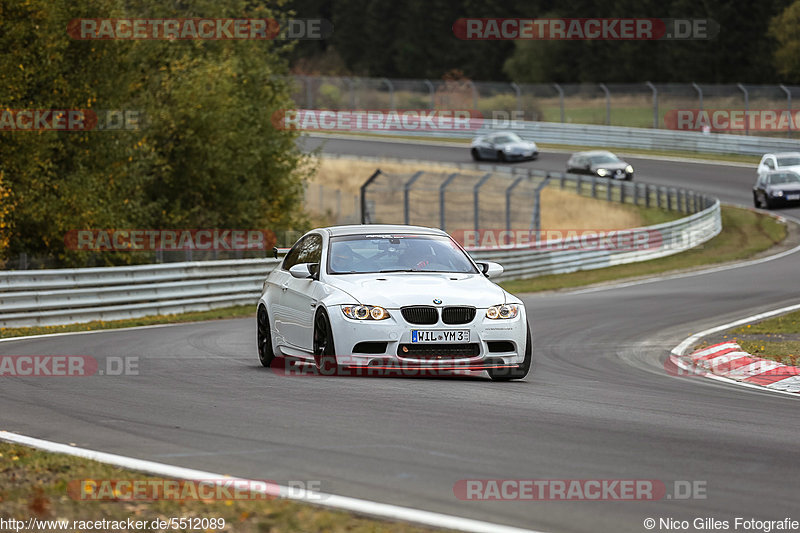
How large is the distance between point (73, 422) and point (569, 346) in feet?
27.0

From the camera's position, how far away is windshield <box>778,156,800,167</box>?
39.6 m

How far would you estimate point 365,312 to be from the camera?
10.4 meters

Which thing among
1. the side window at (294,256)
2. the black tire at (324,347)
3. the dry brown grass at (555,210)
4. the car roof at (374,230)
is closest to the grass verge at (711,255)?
the dry brown grass at (555,210)

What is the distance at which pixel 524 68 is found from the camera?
312 ft

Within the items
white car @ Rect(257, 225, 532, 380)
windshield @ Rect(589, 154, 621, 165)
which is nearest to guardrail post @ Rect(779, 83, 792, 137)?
windshield @ Rect(589, 154, 621, 165)

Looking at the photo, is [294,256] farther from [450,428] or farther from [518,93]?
[518,93]

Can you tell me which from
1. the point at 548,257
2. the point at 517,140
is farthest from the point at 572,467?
the point at 517,140

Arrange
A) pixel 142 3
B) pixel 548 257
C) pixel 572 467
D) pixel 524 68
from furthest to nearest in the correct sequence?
pixel 524 68
pixel 142 3
pixel 548 257
pixel 572 467

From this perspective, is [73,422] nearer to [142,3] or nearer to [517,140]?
[142,3]

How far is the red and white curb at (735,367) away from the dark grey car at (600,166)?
111ft

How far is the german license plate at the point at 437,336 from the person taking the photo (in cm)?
1037

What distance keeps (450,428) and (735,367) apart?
610 centimetres

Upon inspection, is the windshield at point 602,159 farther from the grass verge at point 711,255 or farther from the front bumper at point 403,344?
the front bumper at point 403,344

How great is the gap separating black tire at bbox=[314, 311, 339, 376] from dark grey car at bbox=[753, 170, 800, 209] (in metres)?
32.0
